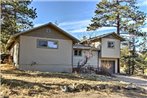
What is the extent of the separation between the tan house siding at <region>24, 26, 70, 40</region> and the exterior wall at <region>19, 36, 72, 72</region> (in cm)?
34

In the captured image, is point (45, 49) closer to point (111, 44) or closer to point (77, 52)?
point (77, 52)

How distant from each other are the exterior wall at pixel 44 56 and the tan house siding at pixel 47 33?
0.34 meters

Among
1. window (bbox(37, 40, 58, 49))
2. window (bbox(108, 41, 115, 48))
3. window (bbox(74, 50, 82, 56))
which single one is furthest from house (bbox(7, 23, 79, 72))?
window (bbox(108, 41, 115, 48))

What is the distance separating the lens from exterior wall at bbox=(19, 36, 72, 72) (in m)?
22.2

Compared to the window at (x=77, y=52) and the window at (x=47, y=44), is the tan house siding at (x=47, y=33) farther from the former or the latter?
the window at (x=77, y=52)

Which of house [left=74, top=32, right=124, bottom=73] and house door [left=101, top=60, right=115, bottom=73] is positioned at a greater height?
house [left=74, top=32, right=124, bottom=73]

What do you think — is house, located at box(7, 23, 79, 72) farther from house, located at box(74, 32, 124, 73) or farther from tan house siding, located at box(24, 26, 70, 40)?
house, located at box(74, 32, 124, 73)

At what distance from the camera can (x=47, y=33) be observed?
23109mm

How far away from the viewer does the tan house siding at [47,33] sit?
22.6m

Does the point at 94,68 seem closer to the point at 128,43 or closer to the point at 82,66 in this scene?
the point at 82,66

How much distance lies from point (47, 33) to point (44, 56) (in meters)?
2.08

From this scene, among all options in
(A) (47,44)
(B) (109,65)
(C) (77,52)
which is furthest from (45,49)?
(B) (109,65)

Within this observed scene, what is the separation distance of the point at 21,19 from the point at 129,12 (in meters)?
14.1

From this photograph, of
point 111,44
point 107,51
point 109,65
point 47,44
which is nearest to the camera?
point 47,44
